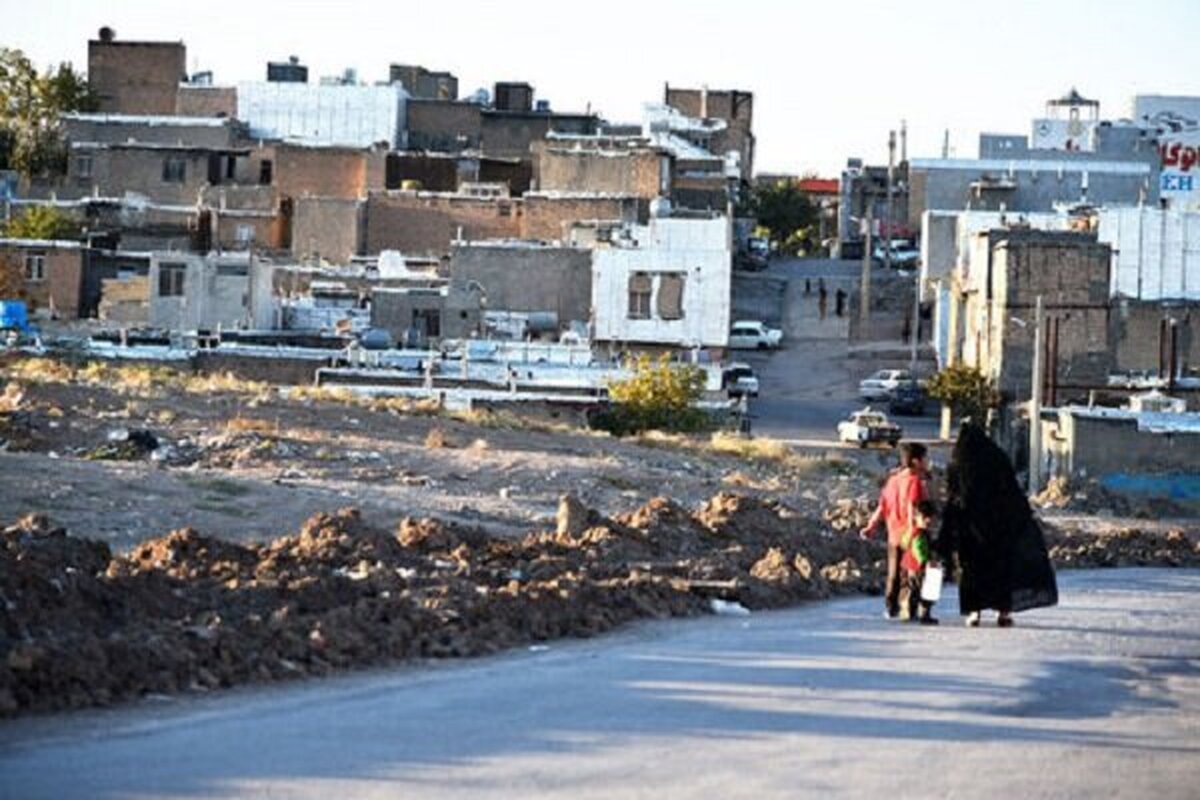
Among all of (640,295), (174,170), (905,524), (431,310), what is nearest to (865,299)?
(640,295)

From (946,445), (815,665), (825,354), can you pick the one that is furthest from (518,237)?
(815,665)

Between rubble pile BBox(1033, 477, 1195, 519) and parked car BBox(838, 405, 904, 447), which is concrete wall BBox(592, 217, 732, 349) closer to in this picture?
parked car BBox(838, 405, 904, 447)

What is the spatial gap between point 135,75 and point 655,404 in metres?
46.4

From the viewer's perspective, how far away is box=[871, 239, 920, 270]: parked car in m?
93.9

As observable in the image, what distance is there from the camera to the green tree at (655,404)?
59.0 m

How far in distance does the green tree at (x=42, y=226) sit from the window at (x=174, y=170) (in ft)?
18.1

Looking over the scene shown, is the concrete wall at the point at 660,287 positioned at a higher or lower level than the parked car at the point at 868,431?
higher

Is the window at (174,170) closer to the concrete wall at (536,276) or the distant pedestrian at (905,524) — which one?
the concrete wall at (536,276)

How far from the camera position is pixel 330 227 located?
288ft

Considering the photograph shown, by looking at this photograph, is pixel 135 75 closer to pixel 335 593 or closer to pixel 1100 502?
pixel 1100 502

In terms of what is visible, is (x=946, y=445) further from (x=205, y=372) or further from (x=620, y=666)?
(x=620, y=666)

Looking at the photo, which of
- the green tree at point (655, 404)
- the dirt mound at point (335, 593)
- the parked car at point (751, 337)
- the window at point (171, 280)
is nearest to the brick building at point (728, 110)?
the parked car at point (751, 337)

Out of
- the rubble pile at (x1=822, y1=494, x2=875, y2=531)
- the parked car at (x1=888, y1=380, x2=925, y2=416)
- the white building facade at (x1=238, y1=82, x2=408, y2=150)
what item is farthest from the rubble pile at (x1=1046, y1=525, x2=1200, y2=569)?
the white building facade at (x1=238, y1=82, x2=408, y2=150)

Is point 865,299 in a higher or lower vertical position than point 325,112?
lower
